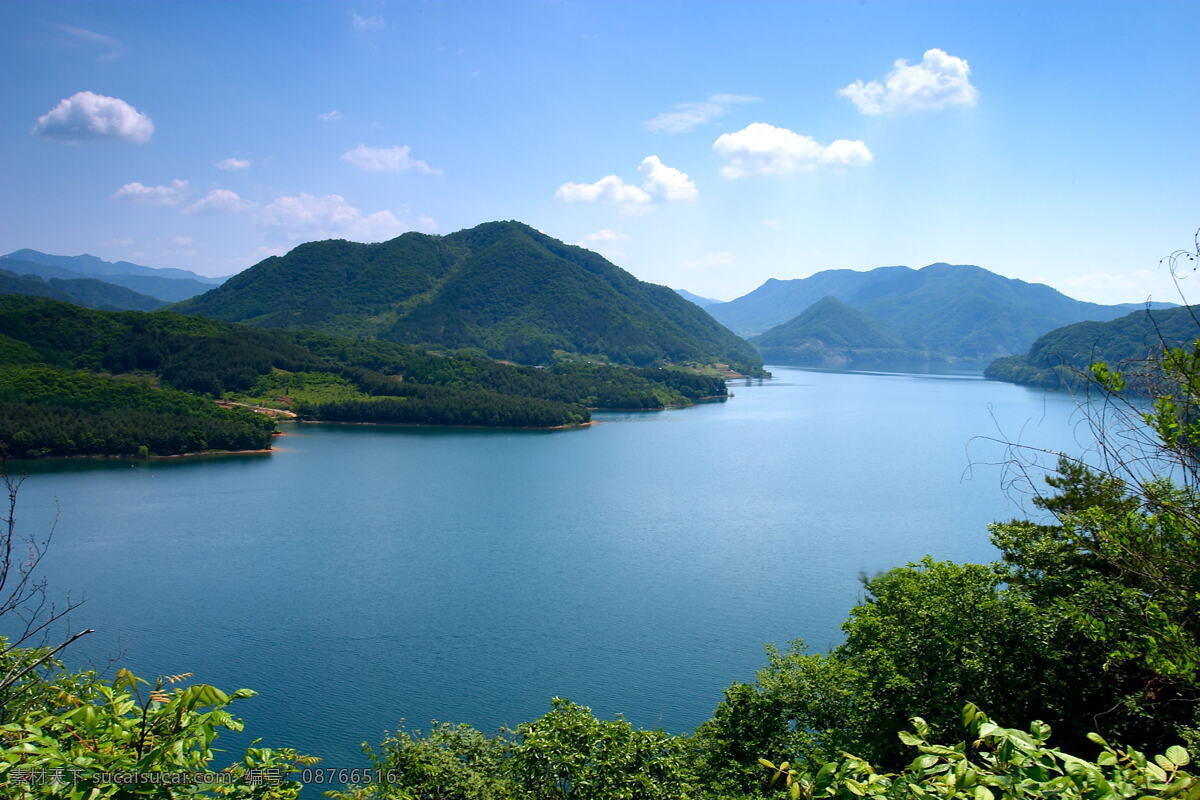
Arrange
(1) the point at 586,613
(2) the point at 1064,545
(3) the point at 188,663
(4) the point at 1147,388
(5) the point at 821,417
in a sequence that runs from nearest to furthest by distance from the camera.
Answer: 1. (4) the point at 1147,388
2. (2) the point at 1064,545
3. (3) the point at 188,663
4. (1) the point at 586,613
5. (5) the point at 821,417

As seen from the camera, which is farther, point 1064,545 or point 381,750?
point 381,750

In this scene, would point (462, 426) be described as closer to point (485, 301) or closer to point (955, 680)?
point (955, 680)

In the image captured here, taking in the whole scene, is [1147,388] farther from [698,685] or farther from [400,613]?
[400,613]

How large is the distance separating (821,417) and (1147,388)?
256 feet

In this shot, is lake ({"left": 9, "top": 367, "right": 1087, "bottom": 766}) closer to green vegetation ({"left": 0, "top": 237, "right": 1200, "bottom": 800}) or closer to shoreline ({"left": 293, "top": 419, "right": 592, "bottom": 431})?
green vegetation ({"left": 0, "top": 237, "right": 1200, "bottom": 800})

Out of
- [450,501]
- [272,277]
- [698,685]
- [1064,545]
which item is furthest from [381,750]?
[272,277]

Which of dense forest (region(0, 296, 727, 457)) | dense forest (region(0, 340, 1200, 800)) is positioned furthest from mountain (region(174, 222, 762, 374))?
dense forest (region(0, 340, 1200, 800))

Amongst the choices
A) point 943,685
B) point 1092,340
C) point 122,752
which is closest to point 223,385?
point 943,685

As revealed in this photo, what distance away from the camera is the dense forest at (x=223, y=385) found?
54.1m

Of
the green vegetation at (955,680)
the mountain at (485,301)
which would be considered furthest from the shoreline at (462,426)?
the mountain at (485,301)

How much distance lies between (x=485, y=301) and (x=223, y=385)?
8556 centimetres

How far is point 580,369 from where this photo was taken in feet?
350

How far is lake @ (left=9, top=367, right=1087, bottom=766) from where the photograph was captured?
63.2ft

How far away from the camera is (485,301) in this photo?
15738 cm
